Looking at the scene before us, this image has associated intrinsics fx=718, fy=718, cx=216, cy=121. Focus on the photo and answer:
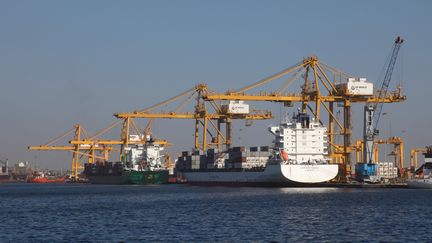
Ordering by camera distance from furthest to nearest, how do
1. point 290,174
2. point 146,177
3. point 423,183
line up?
point 146,177 → point 423,183 → point 290,174

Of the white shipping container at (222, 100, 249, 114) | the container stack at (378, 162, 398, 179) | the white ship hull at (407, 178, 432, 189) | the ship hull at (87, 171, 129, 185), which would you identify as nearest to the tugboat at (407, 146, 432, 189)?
the white ship hull at (407, 178, 432, 189)

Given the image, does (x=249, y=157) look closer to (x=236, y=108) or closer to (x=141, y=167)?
(x=236, y=108)

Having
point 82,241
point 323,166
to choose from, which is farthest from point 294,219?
point 323,166

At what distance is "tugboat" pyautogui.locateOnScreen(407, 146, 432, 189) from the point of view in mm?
94812

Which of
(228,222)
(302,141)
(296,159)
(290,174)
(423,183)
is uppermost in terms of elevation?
Result: (302,141)

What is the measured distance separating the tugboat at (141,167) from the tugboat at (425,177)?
163ft

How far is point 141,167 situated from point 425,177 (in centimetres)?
5678

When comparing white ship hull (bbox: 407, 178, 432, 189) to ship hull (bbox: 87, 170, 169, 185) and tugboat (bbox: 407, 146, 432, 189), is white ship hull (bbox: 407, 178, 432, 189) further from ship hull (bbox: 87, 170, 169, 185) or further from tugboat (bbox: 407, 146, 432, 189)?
ship hull (bbox: 87, 170, 169, 185)

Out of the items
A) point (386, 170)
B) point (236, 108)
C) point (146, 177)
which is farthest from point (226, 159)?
point (386, 170)

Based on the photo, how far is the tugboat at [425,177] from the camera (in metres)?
94.8

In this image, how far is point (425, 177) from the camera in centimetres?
9600

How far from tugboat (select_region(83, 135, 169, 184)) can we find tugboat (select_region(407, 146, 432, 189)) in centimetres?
4953

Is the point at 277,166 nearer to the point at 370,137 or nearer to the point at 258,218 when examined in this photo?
the point at 370,137

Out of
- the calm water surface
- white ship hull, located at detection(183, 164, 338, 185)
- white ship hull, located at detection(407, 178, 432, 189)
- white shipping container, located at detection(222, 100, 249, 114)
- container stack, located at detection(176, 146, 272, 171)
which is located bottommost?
the calm water surface
